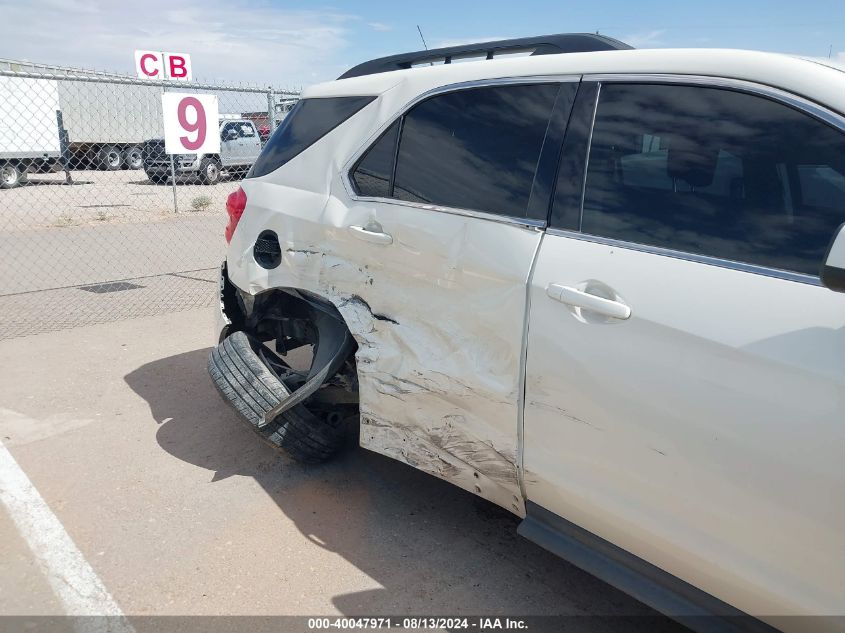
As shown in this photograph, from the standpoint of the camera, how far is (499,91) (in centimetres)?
272

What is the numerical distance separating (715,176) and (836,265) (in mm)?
593

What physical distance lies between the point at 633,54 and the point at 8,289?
7.53 metres

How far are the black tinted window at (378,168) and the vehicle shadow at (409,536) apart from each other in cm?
132

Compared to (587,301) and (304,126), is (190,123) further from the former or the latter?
(587,301)

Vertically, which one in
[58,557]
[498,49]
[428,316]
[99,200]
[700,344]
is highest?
[498,49]

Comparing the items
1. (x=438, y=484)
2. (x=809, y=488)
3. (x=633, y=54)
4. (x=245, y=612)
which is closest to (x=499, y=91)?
(x=633, y=54)

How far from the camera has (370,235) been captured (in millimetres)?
2959

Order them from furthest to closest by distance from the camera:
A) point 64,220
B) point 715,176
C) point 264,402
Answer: point 64,220
point 264,402
point 715,176

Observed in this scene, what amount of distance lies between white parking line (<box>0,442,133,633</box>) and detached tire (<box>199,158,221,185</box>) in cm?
1827

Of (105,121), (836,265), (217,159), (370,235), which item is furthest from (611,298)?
(105,121)

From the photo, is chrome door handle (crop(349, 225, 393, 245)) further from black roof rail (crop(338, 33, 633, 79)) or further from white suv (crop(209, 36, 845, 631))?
black roof rail (crop(338, 33, 633, 79))

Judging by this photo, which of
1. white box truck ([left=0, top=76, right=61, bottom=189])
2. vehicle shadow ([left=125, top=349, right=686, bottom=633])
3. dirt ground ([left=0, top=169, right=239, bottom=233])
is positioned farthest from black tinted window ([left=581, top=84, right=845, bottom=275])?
white box truck ([left=0, top=76, right=61, bottom=189])

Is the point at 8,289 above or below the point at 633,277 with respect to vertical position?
below

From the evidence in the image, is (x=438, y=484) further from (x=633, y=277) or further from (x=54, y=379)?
(x=54, y=379)
